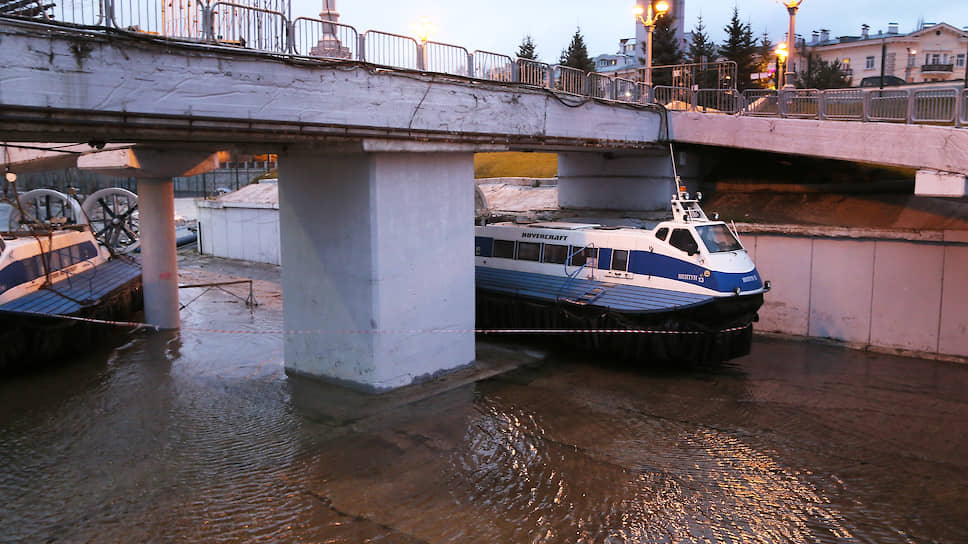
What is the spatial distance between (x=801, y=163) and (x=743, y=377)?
10723mm

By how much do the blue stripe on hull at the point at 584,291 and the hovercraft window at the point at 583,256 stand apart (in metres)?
0.42

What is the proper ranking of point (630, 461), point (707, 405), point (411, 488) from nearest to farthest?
point (411, 488) < point (630, 461) < point (707, 405)

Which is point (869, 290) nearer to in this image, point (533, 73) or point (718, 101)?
point (718, 101)

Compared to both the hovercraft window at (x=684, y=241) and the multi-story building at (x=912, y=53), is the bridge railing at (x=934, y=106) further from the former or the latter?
the multi-story building at (x=912, y=53)

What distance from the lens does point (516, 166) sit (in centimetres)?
3216

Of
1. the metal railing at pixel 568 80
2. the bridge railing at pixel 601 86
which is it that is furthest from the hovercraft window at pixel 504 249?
the bridge railing at pixel 601 86

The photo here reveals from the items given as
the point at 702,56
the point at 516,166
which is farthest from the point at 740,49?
the point at 516,166

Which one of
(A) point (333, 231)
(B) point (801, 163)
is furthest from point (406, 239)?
(B) point (801, 163)

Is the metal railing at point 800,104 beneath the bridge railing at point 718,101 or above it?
beneath

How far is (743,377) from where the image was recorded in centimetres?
1404

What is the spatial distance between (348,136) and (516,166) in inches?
830

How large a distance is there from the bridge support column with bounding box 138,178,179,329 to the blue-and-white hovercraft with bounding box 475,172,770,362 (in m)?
8.33

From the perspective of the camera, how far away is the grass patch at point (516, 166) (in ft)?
99.4

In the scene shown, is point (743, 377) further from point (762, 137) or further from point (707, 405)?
point (762, 137)
